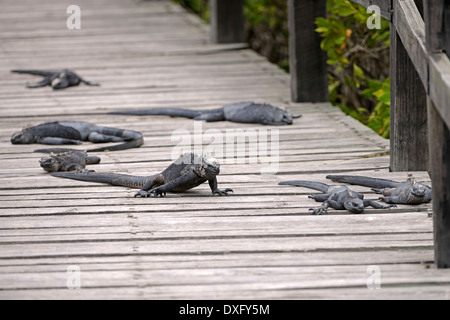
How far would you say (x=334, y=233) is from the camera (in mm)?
Result: 3076

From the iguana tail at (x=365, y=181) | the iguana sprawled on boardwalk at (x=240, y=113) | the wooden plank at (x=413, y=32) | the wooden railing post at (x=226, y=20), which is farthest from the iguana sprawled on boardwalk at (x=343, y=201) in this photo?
the wooden railing post at (x=226, y=20)

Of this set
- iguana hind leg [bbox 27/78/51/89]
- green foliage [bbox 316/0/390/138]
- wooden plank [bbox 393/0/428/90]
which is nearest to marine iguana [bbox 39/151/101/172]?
wooden plank [bbox 393/0/428/90]

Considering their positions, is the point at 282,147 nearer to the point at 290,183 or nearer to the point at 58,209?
the point at 290,183

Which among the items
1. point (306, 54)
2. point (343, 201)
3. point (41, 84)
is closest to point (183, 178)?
point (343, 201)

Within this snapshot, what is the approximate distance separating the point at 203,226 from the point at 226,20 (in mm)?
5662

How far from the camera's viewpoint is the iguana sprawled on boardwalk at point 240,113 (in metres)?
5.29

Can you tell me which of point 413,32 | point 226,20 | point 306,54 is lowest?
point 306,54

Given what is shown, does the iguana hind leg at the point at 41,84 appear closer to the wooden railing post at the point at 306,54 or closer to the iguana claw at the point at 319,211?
the wooden railing post at the point at 306,54

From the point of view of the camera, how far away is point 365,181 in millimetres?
3748

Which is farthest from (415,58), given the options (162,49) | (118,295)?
(162,49)

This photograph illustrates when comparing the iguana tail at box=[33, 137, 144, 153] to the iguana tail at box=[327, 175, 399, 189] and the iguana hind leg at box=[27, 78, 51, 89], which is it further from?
the iguana hind leg at box=[27, 78, 51, 89]

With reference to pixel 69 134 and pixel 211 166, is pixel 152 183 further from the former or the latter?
pixel 69 134

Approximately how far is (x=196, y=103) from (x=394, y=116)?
2.24m

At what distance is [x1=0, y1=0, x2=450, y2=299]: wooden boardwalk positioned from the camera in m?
2.59
